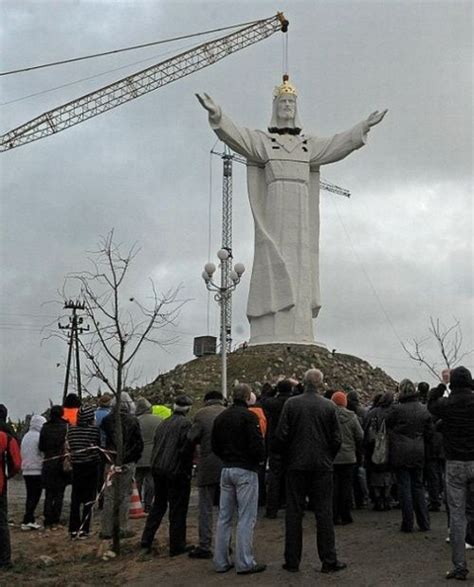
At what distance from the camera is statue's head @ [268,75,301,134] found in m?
32.9

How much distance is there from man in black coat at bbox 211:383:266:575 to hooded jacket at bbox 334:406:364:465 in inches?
102

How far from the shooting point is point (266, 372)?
1190 inches

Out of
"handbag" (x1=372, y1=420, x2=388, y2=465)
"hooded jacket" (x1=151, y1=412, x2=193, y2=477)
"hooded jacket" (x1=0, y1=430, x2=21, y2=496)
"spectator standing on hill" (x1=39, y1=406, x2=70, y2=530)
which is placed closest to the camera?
"hooded jacket" (x1=151, y1=412, x2=193, y2=477)

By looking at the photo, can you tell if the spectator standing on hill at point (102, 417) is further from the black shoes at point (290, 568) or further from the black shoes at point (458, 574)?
the black shoes at point (458, 574)

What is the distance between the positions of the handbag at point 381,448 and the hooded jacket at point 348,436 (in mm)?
502

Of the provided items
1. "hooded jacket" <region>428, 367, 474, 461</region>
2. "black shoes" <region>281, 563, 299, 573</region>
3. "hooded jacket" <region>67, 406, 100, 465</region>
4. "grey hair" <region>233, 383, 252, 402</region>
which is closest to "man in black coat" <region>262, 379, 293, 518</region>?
"hooded jacket" <region>67, 406, 100, 465</region>

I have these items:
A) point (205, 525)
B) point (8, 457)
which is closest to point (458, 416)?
point (205, 525)

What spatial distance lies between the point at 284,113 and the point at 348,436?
78.1 ft

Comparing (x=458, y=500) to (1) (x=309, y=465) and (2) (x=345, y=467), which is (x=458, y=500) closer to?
(1) (x=309, y=465)

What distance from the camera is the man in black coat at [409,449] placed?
32.6 feet

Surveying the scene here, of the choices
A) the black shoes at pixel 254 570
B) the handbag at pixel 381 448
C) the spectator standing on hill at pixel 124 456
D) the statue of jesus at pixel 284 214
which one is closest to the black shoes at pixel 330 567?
the black shoes at pixel 254 570

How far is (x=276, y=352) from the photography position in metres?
31.4

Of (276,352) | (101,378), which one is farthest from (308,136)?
(101,378)

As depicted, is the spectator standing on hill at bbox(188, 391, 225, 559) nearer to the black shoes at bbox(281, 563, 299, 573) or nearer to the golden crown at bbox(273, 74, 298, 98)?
the black shoes at bbox(281, 563, 299, 573)
